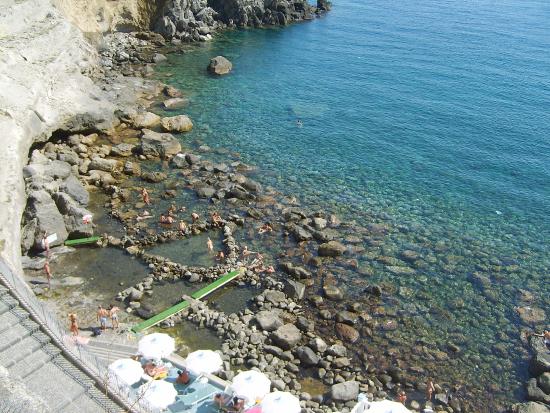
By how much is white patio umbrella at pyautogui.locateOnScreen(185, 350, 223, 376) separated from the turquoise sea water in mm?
10060

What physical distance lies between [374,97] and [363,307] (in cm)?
3855

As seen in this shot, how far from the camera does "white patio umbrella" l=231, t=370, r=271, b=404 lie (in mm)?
23453

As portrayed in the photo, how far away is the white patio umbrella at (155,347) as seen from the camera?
25.4 meters

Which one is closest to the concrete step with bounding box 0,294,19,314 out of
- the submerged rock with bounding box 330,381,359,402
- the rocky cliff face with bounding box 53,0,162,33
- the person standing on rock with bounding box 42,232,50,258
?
the person standing on rock with bounding box 42,232,50,258

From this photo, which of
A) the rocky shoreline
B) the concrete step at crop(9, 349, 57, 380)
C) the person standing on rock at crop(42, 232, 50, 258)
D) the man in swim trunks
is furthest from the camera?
the person standing on rock at crop(42, 232, 50, 258)

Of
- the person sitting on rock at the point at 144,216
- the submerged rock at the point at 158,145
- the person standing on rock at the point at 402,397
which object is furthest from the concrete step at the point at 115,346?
the submerged rock at the point at 158,145

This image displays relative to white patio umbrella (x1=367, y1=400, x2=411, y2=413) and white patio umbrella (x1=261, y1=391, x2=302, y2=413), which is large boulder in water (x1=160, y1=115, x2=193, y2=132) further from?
white patio umbrella (x1=367, y1=400, x2=411, y2=413)

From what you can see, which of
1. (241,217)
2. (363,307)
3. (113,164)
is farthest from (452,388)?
(113,164)

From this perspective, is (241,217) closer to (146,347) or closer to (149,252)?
(149,252)

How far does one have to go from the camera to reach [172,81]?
212 feet

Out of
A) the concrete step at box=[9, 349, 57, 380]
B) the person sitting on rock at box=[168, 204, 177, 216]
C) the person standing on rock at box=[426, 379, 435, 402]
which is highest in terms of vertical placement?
the concrete step at box=[9, 349, 57, 380]

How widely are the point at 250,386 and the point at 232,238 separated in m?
15.2

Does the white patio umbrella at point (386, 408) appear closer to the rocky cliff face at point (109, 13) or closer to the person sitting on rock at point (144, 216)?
the person sitting on rock at point (144, 216)

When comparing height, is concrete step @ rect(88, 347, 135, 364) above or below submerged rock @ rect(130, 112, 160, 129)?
below
